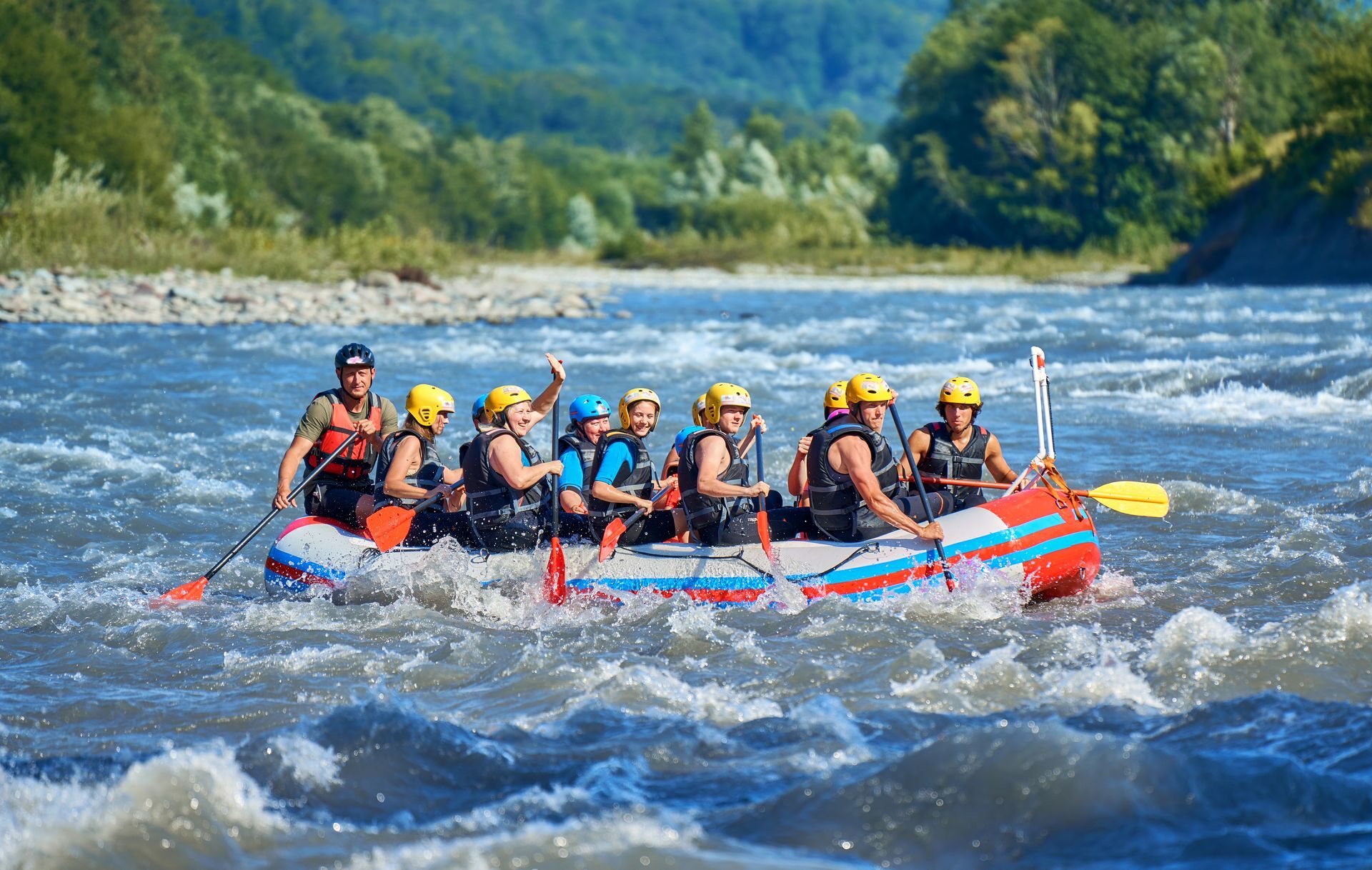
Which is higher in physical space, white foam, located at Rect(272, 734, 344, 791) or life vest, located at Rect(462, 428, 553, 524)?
life vest, located at Rect(462, 428, 553, 524)

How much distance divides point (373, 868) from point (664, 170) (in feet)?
368

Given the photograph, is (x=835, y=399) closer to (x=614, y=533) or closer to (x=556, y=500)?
(x=614, y=533)

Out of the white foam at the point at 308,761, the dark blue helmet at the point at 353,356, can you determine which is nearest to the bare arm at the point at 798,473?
the dark blue helmet at the point at 353,356

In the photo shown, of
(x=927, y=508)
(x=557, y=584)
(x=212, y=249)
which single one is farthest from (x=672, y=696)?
(x=212, y=249)

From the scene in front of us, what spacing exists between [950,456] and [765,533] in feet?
4.58

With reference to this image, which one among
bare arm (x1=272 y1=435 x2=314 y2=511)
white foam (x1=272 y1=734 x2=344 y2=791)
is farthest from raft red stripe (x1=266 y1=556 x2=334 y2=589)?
white foam (x1=272 y1=734 x2=344 y2=791)

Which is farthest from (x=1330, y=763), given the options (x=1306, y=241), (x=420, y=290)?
(x=1306, y=241)

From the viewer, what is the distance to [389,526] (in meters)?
7.87

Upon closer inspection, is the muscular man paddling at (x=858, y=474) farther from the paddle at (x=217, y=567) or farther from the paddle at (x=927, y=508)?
the paddle at (x=217, y=567)

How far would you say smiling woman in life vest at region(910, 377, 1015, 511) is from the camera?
811 cm

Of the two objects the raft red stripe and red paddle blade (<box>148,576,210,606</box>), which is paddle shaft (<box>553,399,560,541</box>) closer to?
the raft red stripe

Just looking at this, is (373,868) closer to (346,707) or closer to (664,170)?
(346,707)

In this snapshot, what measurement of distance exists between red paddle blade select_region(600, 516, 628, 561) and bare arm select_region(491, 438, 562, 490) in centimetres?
A: 39

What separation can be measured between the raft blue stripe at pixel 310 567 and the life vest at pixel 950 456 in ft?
10.6
